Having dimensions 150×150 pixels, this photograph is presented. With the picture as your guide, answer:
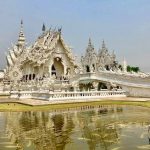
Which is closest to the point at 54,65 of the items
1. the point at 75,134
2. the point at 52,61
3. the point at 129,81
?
the point at 52,61

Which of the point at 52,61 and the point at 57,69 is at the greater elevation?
the point at 52,61

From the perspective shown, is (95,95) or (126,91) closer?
(95,95)

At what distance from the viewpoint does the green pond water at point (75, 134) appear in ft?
29.1

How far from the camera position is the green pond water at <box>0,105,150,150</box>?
886cm

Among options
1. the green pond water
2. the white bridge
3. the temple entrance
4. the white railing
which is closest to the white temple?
the temple entrance

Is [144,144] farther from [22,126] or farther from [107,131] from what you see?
[22,126]

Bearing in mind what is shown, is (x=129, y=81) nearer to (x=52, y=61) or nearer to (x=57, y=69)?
(x=52, y=61)

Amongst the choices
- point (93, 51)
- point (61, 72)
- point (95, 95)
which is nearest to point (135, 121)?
point (95, 95)

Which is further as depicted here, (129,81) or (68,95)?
(129,81)

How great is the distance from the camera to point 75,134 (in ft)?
34.4

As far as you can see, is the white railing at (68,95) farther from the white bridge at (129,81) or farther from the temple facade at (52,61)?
the temple facade at (52,61)

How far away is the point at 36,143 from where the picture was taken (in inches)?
363

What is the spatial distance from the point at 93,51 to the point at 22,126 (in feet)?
107

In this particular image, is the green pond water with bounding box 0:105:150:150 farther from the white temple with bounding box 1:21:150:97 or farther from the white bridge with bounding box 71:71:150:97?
the white temple with bounding box 1:21:150:97
